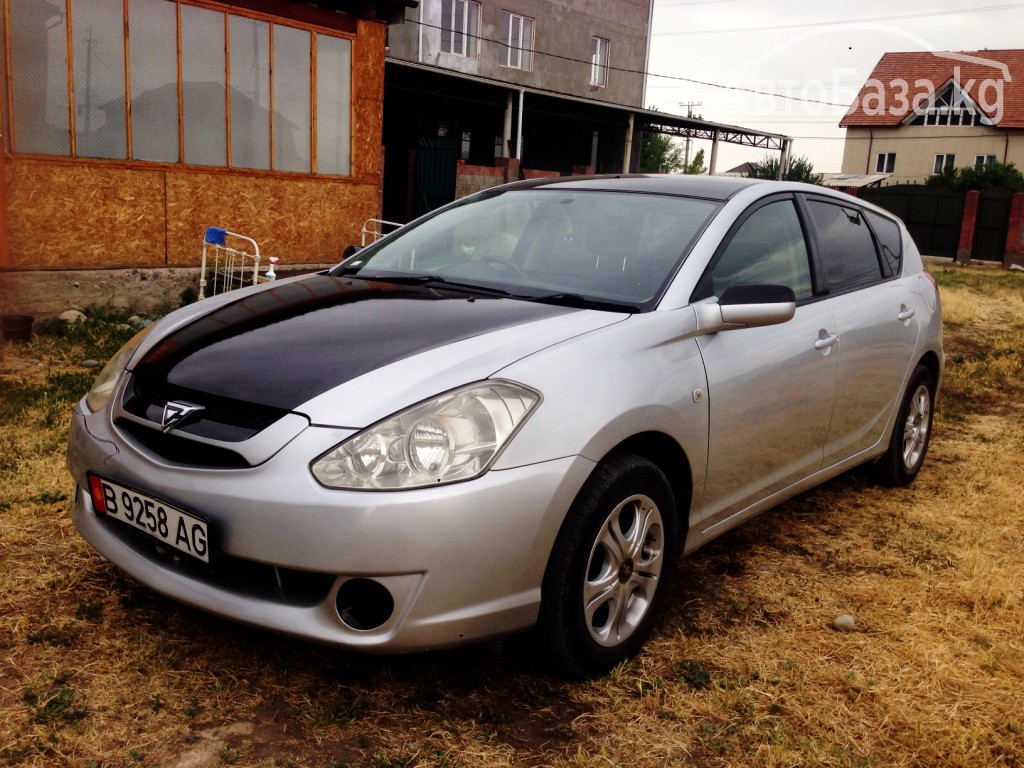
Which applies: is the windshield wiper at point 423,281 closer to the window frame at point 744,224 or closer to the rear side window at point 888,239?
the window frame at point 744,224

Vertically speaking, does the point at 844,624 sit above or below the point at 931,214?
below

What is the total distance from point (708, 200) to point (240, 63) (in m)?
7.27

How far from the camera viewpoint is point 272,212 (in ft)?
32.3

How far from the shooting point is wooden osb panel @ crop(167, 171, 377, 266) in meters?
9.05

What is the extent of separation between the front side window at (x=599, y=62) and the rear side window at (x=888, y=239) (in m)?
22.6

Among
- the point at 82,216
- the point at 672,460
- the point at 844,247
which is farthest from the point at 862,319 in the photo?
the point at 82,216

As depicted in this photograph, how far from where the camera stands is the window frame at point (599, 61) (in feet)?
85.1

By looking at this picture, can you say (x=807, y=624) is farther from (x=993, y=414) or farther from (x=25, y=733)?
(x=993, y=414)

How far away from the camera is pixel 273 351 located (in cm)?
271

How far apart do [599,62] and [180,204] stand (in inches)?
774

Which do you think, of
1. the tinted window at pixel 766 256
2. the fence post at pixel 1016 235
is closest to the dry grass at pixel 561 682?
the tinted window at pixel 766 256

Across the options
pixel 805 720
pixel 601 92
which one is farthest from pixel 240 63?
pixel 601 92

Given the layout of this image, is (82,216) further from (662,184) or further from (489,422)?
(489,422)

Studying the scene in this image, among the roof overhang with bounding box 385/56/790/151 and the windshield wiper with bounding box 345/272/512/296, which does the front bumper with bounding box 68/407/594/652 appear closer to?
the windshield wiper with bounding box 345/272/512/296
